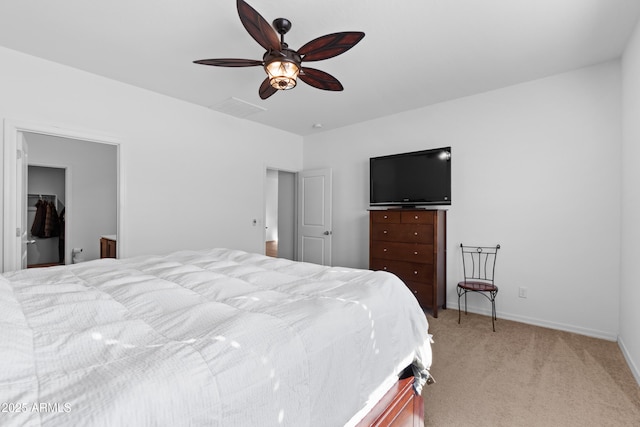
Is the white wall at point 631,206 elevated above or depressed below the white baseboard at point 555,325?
above

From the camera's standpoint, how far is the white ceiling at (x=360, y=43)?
2102mm

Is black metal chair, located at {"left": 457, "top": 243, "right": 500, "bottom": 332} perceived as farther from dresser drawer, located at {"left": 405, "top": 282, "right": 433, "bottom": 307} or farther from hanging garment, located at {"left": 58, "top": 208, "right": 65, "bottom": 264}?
hanging garment, located at {"left": 58, "top": 208, "right": 65, "bottom": 264}

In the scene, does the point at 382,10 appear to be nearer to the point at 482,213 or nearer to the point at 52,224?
the point at 482,213

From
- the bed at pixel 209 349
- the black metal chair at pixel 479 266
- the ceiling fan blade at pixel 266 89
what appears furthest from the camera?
the black metal chair at pixel 479 266

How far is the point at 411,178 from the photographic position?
3.91 metres

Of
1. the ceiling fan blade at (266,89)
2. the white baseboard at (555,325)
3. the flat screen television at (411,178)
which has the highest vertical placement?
the ceiling fan blade at (266,89)

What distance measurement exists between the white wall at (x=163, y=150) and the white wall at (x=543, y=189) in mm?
2550

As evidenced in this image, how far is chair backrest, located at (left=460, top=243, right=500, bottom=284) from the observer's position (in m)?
3.46

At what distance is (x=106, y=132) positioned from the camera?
3162 mm

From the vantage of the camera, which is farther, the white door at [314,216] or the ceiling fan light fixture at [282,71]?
the white door at [314,216]

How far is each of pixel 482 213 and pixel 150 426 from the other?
3710mm

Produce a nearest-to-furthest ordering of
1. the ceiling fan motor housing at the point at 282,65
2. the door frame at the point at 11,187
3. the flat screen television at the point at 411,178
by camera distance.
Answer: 1. the ceiling fan motor housing at the point at 282,65
2. the door frame at the point at 11,187
3. the flat screen television at the point at 411,178

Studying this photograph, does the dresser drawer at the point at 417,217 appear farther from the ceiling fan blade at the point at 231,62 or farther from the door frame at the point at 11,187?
the door frame at the point at 11,187

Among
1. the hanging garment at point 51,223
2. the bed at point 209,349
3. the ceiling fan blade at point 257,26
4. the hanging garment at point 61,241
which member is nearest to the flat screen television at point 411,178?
the bed at point 209,349
